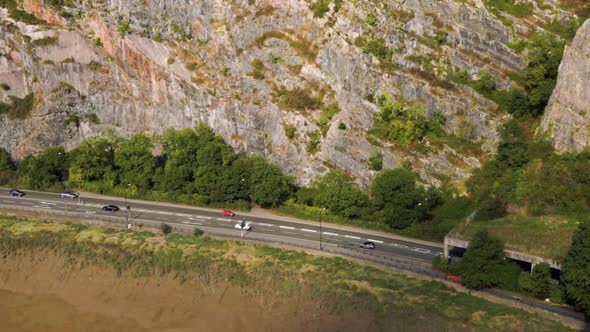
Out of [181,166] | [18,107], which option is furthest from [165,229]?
[18,107]

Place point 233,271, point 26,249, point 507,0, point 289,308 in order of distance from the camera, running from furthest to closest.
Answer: point 507,0
point 26,249
point 233,271
point 289,308

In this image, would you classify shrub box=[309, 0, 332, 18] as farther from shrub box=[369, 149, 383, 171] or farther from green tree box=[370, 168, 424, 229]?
green tree box=[370, 168, 424, 229]

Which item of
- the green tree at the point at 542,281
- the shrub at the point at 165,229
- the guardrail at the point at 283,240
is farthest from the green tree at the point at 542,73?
the shrub at the point at 165,229

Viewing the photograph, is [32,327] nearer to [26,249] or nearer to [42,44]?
[26,249]

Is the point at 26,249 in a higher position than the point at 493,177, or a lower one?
lower

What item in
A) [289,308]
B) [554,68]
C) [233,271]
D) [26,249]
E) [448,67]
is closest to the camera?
[289,308]

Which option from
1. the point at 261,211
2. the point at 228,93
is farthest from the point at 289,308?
the point at 228,93

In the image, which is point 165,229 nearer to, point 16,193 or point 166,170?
point 166,170

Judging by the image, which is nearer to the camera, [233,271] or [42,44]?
[233,271]
